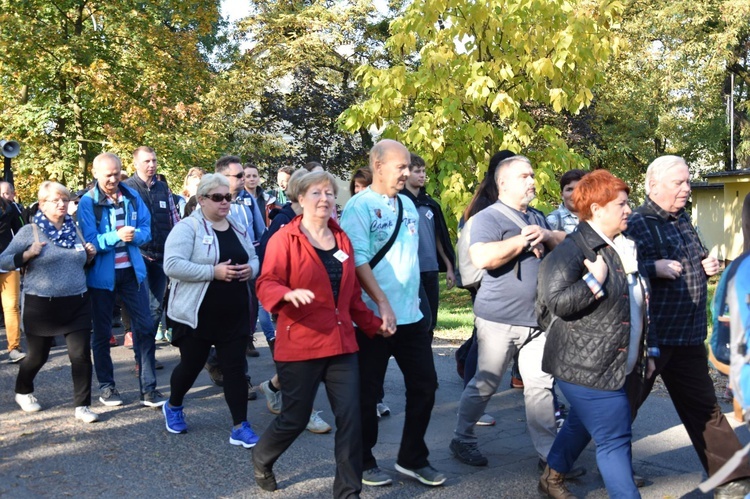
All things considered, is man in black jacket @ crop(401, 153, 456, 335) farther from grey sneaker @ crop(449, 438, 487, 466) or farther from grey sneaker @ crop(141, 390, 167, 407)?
grey sneaker @ crop(141, 390, 167, 407)

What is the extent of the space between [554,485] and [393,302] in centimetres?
144

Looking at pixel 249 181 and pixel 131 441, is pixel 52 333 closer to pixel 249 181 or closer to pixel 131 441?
pixel 131 441

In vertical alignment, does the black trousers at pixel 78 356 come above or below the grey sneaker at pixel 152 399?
above

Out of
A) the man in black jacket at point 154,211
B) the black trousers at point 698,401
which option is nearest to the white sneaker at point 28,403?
the man in black jacket at point 154,211

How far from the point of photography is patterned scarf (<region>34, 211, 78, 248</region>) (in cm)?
688

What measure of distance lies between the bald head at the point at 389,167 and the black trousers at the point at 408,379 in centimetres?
87

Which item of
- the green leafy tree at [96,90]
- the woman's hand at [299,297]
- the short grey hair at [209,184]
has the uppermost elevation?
the green leafy tree at [96,90]

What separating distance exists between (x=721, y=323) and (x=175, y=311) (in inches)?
153

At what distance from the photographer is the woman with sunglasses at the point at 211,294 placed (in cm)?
592

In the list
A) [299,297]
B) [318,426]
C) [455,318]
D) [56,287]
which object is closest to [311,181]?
[299,297]

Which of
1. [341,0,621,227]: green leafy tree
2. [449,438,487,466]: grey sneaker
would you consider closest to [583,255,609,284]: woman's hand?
[449,438,487,466]: grey sneaker

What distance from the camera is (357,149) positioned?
89.2ft

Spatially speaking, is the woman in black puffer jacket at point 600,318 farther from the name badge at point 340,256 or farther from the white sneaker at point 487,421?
the white sneaker at point 487,421

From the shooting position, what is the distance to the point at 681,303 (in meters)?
4.91
